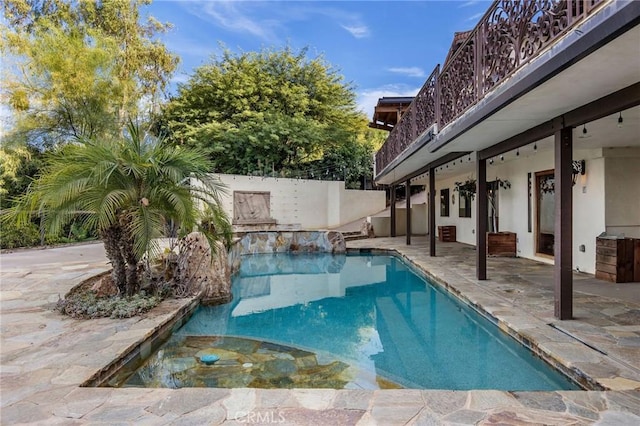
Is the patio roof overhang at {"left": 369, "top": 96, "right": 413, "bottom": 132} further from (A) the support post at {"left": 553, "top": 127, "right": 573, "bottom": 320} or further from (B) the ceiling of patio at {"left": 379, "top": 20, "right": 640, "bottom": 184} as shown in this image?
(A) the support post at {"left": 553, "top": 127, "right": 573, "bottom": 320}

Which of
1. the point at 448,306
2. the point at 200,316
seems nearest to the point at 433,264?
the point at 448,306

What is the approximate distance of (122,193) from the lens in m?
5.16

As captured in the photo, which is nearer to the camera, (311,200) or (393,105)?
(393,105)

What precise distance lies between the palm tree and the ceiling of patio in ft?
13.7

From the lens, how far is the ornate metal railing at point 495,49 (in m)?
3.07

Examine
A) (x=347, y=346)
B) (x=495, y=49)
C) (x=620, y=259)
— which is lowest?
(x=347, y=346)

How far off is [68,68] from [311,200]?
1029cm

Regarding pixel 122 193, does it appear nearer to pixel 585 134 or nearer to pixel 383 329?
pixel 383 329

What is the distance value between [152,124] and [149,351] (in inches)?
642

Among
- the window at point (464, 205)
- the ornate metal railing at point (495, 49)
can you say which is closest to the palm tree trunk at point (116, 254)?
the ornate metal railing at point (495, 49)

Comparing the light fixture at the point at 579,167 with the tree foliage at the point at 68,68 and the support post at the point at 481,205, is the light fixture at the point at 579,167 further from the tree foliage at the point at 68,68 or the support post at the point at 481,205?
the tree foliage at the point at 68,68

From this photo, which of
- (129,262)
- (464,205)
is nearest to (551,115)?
(129,262)

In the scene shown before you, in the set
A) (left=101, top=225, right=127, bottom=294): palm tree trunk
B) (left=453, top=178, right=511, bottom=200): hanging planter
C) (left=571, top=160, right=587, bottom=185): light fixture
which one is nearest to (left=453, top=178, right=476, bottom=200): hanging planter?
(left=453, top=178, right=511, bottom=200): hanging planter

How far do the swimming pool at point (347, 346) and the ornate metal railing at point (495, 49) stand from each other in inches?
116
